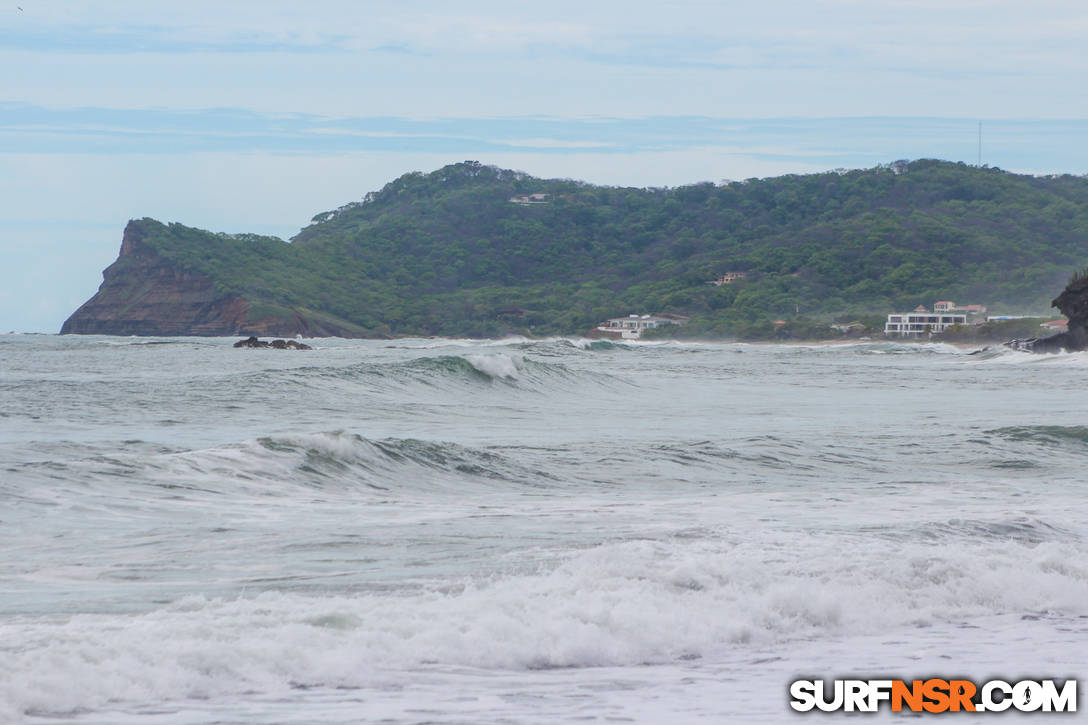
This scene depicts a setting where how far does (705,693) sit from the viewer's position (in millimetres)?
4617

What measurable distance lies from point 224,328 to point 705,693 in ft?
368

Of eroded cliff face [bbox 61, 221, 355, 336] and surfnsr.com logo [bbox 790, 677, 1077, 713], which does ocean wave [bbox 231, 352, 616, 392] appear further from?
eroded cliff face [bbox 61, 221, 355, 336]

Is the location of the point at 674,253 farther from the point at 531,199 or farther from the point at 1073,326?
the point at 1073,326

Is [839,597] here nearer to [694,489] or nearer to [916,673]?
[916,673]

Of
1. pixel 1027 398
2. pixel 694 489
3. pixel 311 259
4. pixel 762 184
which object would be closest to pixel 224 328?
pixel 311 259

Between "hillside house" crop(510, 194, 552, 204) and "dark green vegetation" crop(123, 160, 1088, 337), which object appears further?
"hillside house" crop(510, 194, 552, 204)

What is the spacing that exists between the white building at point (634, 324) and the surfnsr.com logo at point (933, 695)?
10120 cm

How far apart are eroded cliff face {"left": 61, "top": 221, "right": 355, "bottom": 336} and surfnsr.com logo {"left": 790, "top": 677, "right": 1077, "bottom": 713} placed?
109m

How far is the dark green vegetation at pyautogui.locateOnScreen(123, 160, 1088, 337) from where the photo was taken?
11725 cm

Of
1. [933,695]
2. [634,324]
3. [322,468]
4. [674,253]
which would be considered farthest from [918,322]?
[933,695]

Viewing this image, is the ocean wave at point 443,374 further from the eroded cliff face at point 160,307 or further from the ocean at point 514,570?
the eroded cliff face at point 160,307

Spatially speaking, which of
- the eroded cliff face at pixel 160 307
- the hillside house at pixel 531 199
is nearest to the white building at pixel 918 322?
the eroded cliff face at pixel 160 307

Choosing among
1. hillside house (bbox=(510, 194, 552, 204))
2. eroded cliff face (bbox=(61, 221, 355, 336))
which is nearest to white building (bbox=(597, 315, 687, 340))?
eroded cliff face (bbox=(61, 221, 355, 336))

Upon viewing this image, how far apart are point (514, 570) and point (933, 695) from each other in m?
2.57
